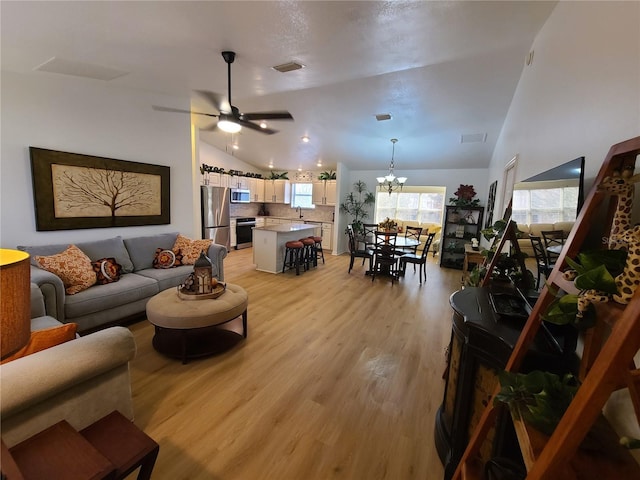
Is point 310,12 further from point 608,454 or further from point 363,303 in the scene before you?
point 363,303

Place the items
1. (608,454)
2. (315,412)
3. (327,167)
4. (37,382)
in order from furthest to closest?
(327,167) < (315,412) < (37,382) < (608,454)

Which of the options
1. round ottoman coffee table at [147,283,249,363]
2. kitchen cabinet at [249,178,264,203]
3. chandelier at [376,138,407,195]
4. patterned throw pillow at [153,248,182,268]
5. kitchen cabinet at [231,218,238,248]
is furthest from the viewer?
kitchen cabinet at [249,178,264,203]

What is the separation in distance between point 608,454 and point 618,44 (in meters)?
1.55

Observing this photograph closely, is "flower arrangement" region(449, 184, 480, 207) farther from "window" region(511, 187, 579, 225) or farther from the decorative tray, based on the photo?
the decorative tray

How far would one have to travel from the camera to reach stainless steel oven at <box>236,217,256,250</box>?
24.7ft

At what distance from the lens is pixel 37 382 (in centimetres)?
120

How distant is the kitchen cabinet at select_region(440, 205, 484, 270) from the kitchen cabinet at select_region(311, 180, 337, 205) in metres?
2.90

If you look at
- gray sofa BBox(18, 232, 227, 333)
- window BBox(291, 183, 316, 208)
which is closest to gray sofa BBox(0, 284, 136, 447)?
gray sofa BBox(18, 232, 227, 333)

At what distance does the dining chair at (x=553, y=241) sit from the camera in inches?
52.7

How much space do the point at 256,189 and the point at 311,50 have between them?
5930 mm

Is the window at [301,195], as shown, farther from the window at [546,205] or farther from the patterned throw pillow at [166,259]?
the window at [546,205]

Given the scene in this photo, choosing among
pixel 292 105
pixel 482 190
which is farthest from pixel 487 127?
pixel 292 105

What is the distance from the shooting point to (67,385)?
130 centimetres

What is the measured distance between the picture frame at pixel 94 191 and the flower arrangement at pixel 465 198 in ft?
19.1
